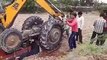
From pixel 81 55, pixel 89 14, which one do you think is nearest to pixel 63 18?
pixel 81 55

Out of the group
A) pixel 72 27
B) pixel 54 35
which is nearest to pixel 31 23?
pixel 54 35

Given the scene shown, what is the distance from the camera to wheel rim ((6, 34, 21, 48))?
33.1ft

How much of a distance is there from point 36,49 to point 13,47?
1495 millimetres

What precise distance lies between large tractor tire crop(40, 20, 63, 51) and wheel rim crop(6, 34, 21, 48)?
3.58 feet

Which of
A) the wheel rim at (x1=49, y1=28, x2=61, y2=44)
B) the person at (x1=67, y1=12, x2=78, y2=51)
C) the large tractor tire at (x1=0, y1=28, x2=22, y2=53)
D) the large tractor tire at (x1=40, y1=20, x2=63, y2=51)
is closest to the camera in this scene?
the large tractor tire at (x1=0, y1=28, x2=22, y2=53)

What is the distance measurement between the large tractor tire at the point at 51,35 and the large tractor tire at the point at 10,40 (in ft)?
3.36

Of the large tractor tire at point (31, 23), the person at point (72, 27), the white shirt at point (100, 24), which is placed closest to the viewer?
the person at point (72, 27)

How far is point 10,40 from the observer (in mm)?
10148

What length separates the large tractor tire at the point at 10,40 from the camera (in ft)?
32.6

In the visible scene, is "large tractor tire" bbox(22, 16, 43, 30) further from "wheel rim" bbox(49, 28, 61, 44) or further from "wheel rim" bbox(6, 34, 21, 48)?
"wheel rim" bbox(6, 34, 21, 48)

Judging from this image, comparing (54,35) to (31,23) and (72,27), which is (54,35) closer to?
(72,27)

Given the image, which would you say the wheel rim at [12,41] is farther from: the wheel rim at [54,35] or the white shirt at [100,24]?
the white shirt at [100,24]

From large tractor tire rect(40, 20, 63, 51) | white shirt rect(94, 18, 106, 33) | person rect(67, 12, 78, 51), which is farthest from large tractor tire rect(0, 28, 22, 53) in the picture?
white shirt rect(94, 18, 106, 33)

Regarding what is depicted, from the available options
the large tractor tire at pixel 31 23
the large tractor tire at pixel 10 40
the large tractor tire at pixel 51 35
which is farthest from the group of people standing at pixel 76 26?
the large tractor tire at pixel 10 40
